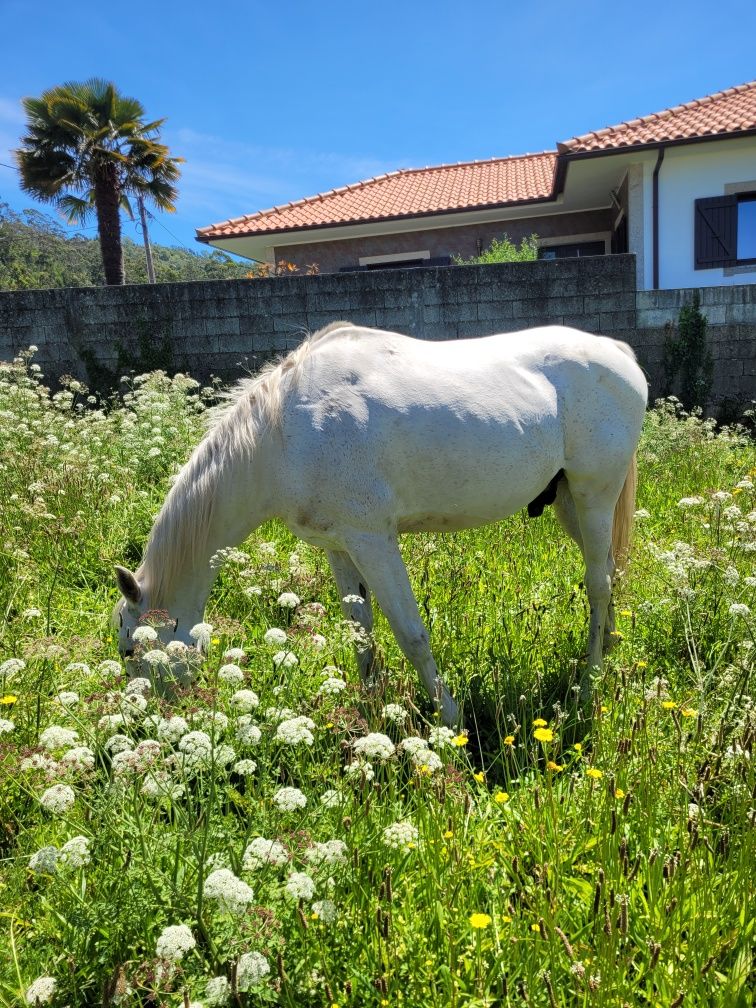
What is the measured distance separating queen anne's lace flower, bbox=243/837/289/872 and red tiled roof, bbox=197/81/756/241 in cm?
1426

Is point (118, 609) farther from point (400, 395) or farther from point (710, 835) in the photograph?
point (710, 835)

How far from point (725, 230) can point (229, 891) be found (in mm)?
15117

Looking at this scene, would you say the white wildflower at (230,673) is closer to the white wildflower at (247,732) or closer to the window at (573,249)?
the white wildflower at (247,732)

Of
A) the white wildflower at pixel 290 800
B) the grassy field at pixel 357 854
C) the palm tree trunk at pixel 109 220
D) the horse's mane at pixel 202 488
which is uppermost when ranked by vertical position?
the palm tree trunk at pixel 109 220

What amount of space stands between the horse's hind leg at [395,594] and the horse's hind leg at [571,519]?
1196 mm

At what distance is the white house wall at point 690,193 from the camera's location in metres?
13.1

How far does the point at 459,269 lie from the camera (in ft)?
31.3

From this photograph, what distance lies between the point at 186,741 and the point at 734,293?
418 inches

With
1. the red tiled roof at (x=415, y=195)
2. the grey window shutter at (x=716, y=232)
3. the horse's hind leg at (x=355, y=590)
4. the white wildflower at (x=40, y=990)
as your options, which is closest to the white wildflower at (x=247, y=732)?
the white wildflower at (x=40, y=990)

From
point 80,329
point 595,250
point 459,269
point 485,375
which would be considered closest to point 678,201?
point 595,250

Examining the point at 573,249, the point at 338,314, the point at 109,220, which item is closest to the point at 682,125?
the point at 573,249

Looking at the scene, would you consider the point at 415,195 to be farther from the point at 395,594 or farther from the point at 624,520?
→ the point at 395,594

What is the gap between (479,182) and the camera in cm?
1861

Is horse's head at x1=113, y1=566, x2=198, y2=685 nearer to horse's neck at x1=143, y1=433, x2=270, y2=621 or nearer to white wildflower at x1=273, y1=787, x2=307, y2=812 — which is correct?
horse's neck at x1=143, y1=433, x2=270, y2=621
